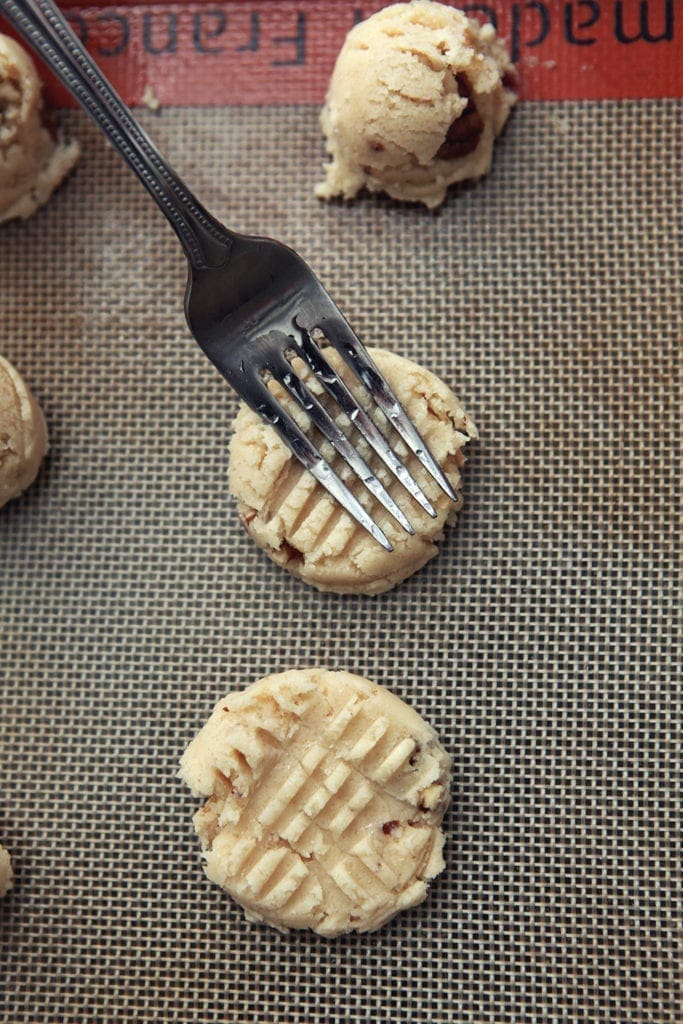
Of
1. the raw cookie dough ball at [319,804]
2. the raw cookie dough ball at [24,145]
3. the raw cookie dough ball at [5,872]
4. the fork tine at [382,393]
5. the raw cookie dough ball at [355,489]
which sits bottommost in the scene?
the raw cookie dough ball at [5,872]

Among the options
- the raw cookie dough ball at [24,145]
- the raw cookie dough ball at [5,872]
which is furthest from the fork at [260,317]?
the raw cookie dough ball at [5,872]

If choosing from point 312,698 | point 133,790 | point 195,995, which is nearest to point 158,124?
point 312,698

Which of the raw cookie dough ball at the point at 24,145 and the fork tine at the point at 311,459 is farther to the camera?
the raw cookie dough ball at the point at 24,145

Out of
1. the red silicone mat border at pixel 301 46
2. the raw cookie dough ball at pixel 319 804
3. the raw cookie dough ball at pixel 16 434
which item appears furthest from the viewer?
the red silicone mat border at pixel 301 46

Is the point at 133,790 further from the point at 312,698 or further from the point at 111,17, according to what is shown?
the point at 111,17

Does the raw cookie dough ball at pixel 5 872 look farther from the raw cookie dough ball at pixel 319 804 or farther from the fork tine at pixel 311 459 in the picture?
the fork tine at pixel 311 459

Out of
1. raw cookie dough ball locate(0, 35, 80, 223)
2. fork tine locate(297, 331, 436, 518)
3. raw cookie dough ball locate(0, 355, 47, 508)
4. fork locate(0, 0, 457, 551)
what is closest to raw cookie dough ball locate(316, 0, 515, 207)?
fork locate(0, 0, 457, 551)

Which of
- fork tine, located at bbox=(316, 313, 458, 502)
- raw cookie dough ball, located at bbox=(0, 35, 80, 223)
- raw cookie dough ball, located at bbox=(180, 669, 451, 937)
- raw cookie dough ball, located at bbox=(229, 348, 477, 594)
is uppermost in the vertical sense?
raw cookie dough ball, located at bbox=(0, 35, 80, 223)

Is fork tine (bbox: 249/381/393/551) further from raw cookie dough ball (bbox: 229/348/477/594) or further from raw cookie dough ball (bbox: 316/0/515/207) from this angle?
raw cookie dough ball (bbox: 316/0/515/207)

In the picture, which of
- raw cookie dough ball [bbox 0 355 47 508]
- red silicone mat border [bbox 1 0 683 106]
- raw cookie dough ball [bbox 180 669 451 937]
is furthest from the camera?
red silicone mat border [bbox 1 0 683 106]
